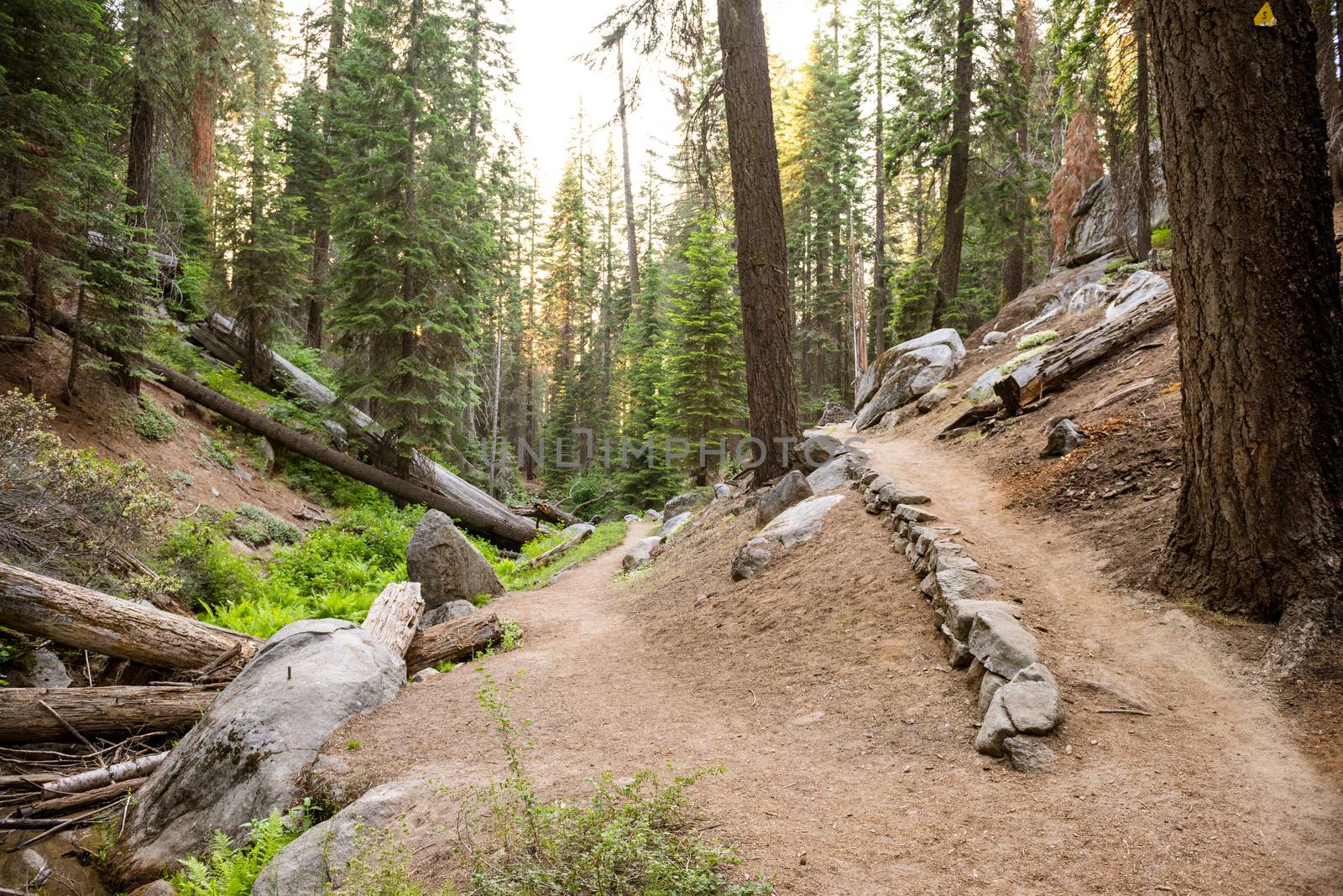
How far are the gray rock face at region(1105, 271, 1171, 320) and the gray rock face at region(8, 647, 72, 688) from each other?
13543mm

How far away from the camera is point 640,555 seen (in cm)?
1313

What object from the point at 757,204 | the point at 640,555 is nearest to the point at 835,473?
the point at 757,204

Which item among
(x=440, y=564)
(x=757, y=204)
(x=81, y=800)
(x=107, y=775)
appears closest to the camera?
(x=81, y=800)

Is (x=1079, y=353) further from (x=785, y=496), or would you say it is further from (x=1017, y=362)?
(x=785, y=496)

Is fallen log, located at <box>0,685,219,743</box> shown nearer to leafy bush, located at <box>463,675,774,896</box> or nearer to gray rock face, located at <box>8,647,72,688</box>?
gray rock face, located at <box>8,647,72,688</box>

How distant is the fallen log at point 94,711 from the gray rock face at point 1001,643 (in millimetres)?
6586

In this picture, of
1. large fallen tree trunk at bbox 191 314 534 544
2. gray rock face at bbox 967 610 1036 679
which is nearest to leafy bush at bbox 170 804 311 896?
gray rock face at bbox 967 610 1036 679

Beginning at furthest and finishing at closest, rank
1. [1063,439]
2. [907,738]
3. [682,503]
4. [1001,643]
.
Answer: [682,503], [1063,439], [1001,643], [907,738]

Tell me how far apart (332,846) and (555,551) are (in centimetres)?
1232

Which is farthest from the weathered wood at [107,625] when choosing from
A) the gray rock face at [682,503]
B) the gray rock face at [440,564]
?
the gray rock face at [682,503]

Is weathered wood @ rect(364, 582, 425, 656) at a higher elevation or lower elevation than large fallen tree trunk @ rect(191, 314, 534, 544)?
lower

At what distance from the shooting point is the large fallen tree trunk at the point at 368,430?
16500 mm

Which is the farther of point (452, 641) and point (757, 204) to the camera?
point (757, 204)

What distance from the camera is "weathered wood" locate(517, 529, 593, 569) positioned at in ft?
49.5
